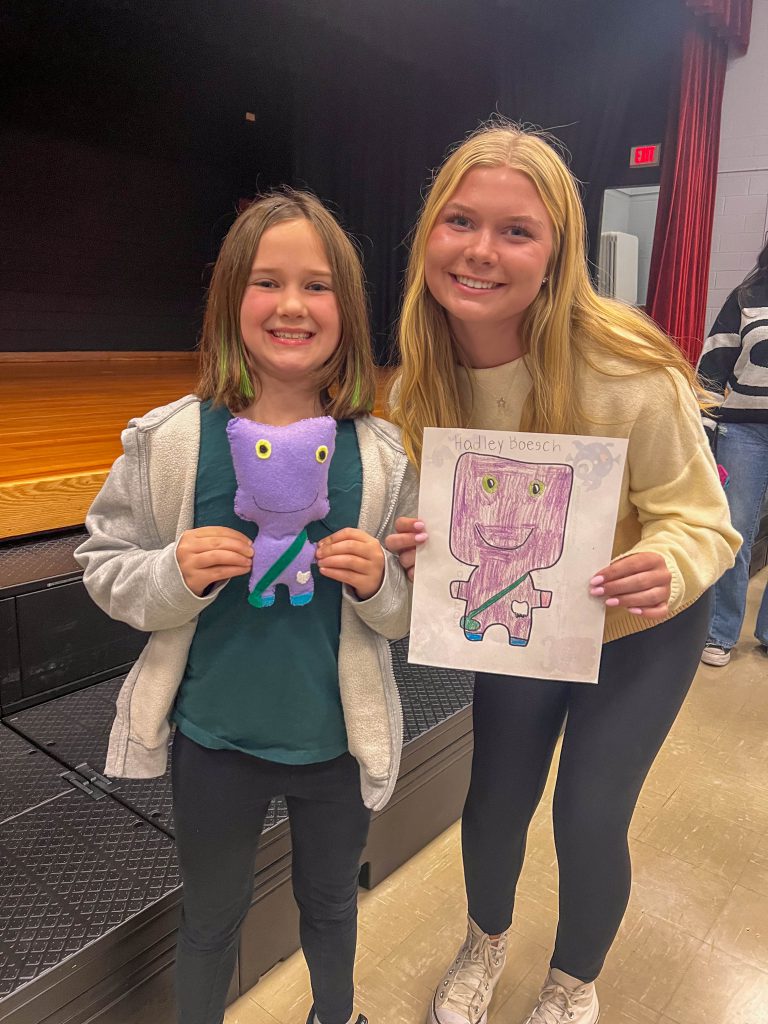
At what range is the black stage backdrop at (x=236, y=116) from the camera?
4.55 meters

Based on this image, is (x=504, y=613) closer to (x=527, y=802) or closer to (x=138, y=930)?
→ (x=527, y=802)

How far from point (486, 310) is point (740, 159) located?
418 cm

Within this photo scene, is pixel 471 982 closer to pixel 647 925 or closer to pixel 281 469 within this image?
pixel 647 925

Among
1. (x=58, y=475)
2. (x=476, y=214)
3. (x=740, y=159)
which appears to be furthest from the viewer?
(x=740, y=159)

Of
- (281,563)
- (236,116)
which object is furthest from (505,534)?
(236,116)

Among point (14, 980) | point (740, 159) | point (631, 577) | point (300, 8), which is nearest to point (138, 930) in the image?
point (14, 980)

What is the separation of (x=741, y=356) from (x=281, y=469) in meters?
2.03

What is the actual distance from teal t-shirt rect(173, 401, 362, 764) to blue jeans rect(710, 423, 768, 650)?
Result: 6.19 ft

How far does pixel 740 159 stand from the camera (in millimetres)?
4238

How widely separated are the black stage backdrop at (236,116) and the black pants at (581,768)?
4193mm

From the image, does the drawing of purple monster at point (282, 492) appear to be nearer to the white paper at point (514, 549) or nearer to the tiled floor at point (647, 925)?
the white paper at point (514, 549)

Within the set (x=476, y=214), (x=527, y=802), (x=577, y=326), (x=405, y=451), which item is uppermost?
(x=476, y=214)

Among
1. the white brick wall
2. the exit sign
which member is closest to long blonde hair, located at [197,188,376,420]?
the white brick wall

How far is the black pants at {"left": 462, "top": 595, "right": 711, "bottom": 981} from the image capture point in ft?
3.40
